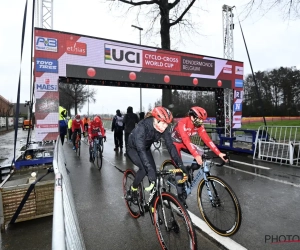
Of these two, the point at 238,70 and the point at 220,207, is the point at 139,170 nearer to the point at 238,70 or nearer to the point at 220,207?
the point at 220,207

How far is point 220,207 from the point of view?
3406mm

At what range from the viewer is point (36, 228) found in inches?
145

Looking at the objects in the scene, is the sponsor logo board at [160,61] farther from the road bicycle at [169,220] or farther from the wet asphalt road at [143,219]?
the road bicycle at [169,220]

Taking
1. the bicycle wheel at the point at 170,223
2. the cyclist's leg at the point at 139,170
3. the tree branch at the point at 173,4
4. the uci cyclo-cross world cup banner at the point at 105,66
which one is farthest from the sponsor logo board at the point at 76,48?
the tree branch at the point at 173,4

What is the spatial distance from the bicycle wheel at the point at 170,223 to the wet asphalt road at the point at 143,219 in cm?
30

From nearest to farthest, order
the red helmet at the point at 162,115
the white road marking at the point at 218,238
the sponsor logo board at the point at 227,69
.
Answer: the white road marking at the point at 218,238, the red helmet at the point at 162,115, the sponsor logo board at the point at 227,69

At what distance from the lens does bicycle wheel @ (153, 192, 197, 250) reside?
Answer: 2640 mm

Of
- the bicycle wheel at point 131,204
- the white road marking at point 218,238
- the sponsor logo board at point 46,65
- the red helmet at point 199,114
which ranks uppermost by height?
the sponsor logo board at point 46,65

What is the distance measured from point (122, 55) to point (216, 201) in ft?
26.1

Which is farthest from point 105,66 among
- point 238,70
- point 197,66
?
point 238,70

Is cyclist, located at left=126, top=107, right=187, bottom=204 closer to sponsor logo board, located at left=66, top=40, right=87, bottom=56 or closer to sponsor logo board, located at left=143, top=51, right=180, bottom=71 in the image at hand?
sponsor logo board, located at left=66, top=40, right=87, bottom=56

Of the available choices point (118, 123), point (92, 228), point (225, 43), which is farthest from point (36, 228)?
point (225, 43)

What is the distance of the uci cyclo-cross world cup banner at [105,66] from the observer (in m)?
8.06

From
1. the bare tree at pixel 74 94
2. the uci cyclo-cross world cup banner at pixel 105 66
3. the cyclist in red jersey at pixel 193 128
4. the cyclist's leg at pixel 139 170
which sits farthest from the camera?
the bare tree at pixel 74 94
